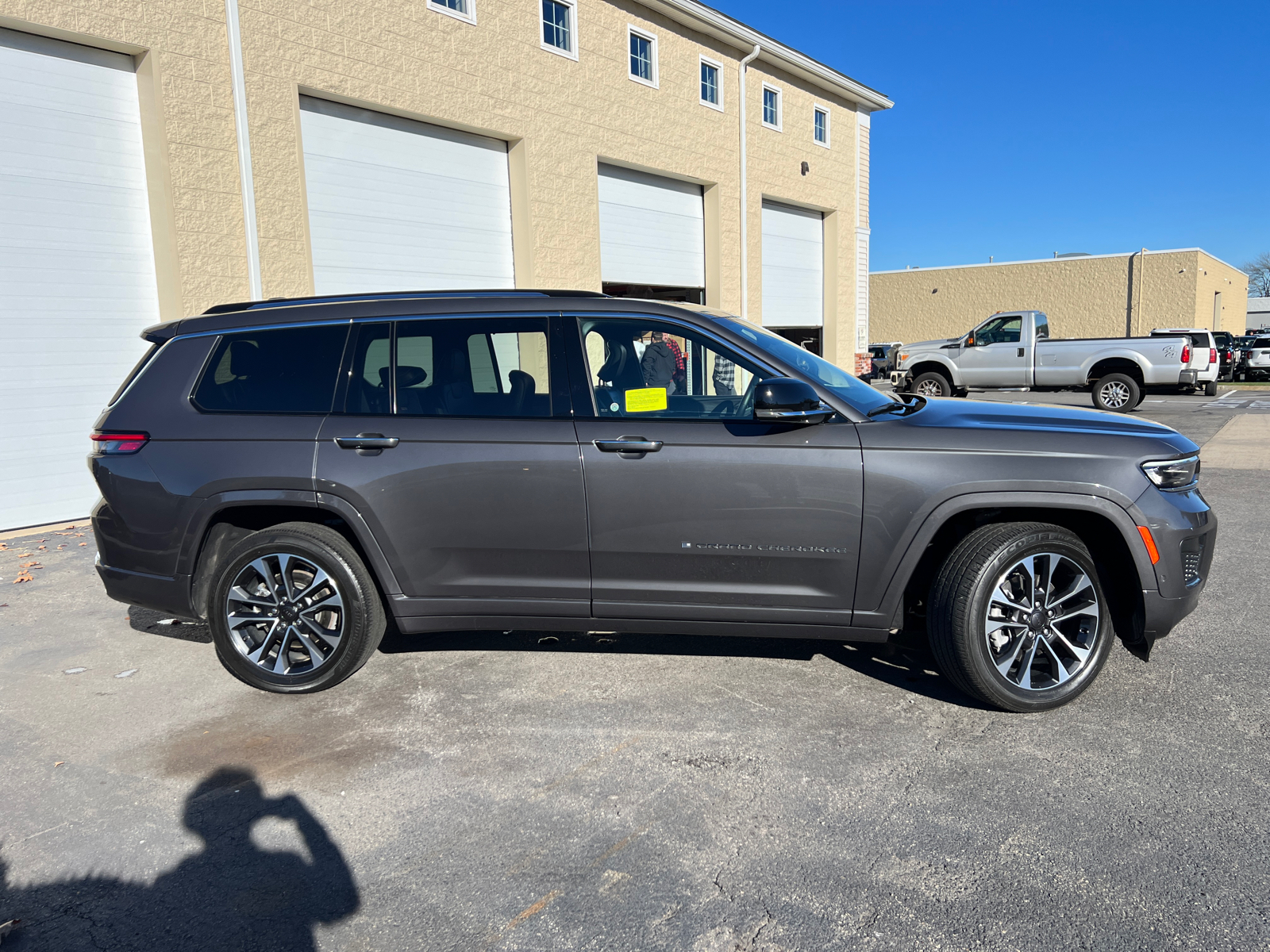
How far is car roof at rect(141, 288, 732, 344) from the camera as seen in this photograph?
4.05 metres

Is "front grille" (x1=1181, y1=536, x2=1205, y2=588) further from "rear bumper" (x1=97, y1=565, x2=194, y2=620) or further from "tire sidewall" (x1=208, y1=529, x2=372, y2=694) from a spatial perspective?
"rear bumper" (x1=97, y1=565, x2=194, y2=620)

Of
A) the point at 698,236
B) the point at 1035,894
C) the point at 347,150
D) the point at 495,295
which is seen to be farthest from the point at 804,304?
the point at 1035,894

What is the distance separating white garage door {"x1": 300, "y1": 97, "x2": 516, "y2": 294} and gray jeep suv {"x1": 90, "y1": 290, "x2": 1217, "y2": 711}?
6.82m

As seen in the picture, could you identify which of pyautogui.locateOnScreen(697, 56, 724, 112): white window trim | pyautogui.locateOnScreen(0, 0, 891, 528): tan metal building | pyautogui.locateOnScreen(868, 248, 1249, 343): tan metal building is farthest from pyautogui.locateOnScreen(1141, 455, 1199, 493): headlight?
pyautogui.locateOnScreen(868, 248, 1249, 343): tan metal building

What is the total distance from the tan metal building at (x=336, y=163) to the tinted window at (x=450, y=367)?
6.30 m

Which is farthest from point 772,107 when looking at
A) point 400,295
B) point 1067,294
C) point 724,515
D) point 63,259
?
point 1067,294

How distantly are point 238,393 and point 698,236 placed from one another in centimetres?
1361

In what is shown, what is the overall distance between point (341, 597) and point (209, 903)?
5.41 ft

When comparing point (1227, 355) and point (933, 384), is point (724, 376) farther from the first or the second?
point (1227, 355)

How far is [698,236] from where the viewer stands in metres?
16.7

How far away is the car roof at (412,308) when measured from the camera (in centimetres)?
405

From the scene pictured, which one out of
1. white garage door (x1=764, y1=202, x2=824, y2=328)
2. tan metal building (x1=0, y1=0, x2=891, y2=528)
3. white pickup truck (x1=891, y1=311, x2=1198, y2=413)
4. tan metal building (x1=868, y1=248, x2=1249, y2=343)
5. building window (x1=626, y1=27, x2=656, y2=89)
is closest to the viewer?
tan metal building (x1=0, y1=0, x2=891, y2=528)

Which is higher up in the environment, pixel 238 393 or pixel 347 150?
pixel 347 150

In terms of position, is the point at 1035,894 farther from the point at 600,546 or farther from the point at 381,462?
the point at 381,462
